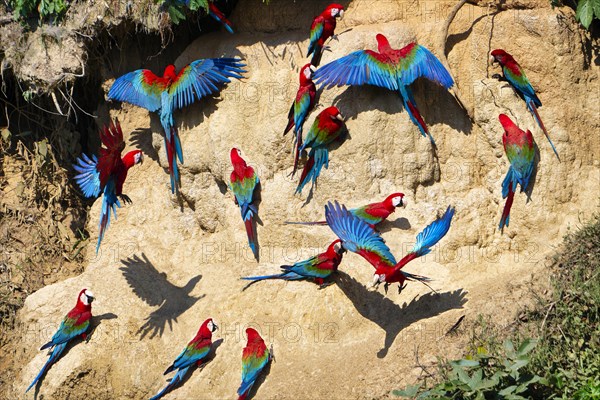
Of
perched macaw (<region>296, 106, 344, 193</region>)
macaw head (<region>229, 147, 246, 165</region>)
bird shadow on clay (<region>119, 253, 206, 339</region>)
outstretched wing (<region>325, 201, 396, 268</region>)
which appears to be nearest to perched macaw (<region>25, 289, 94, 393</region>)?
bird shadow on clay (<region>119, 253, 206, 339</region>)

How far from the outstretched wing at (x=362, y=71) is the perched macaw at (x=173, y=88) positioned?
0.76m

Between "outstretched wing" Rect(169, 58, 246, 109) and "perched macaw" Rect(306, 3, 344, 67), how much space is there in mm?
569

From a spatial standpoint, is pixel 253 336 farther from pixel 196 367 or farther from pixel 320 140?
pixel 320 140

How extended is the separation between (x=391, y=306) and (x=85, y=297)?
1.90 metres

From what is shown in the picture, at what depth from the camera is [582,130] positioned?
664cm

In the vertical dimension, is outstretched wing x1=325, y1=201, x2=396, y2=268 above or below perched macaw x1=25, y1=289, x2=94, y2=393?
above

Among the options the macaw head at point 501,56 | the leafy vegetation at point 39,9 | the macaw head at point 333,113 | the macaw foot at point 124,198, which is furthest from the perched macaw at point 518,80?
the leafy vegetation at point 39,9

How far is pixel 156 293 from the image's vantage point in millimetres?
6906

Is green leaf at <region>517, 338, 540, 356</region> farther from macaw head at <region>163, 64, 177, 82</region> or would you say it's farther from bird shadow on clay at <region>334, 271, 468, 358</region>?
macaw head at <region>163, 64, 177, 82</region>

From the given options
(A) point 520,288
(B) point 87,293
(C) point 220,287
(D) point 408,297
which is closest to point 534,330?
(A) point 520,288

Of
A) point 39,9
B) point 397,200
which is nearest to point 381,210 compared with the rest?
point 397,200

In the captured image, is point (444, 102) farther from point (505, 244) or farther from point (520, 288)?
point (520, 288)

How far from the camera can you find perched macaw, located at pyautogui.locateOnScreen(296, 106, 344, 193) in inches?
258

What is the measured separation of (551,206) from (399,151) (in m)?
0.99
